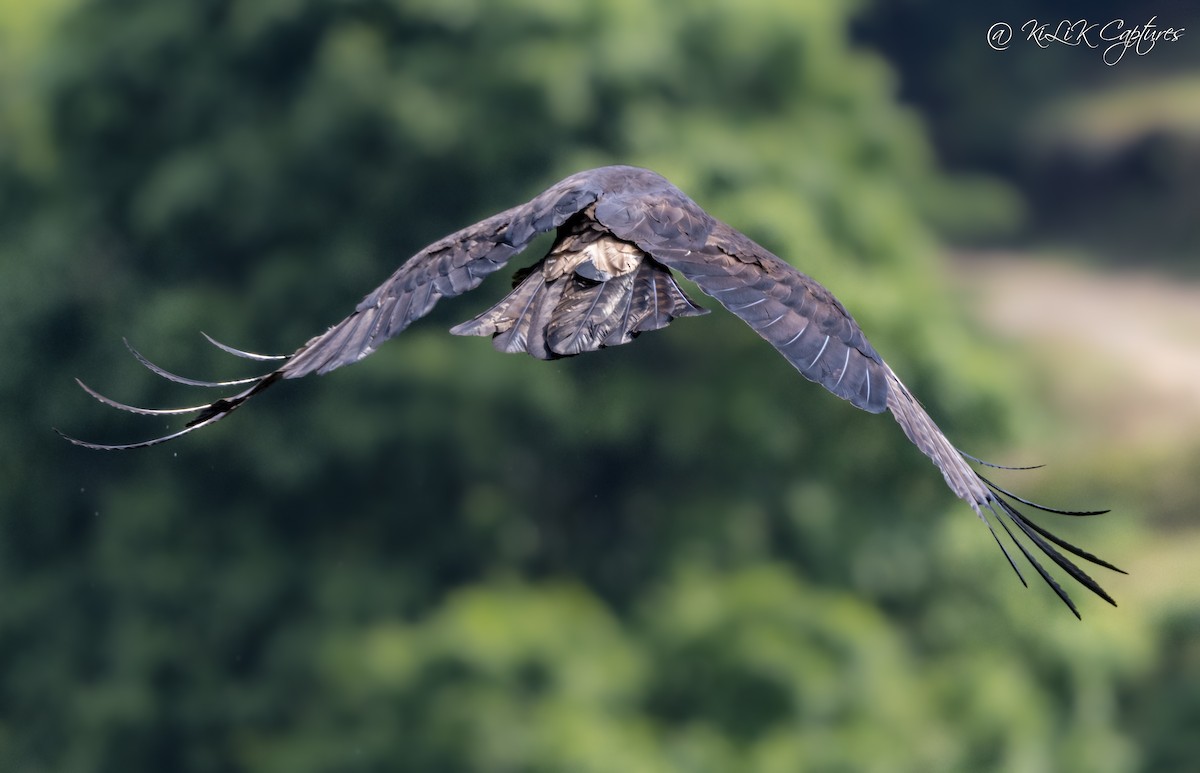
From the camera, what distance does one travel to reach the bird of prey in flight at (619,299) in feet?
14.9

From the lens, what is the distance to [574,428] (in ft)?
44.7

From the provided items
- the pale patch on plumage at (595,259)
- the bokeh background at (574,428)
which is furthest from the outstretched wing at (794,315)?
the bokeh background at (574,428)

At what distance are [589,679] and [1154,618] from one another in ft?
14.6

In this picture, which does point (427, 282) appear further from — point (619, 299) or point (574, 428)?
point (574, 428)

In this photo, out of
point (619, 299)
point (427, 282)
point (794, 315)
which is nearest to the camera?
point (794, 315)

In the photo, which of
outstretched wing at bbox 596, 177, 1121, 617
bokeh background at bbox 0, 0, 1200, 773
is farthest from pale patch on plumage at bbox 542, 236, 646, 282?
bokeh background at bbox 0, 0, 1200, 773

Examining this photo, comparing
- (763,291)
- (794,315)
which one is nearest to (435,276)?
(763,291)

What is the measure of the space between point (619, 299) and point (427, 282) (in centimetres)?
58

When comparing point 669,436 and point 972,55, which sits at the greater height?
point 972,55

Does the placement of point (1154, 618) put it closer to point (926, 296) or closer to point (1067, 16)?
point (926, 296)

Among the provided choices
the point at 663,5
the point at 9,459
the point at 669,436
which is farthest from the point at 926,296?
the point at 9,459

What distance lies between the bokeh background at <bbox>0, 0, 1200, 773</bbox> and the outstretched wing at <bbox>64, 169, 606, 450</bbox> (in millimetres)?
7440

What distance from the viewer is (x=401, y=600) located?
1395 cm

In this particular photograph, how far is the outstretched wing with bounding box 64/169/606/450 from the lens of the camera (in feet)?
15.9
